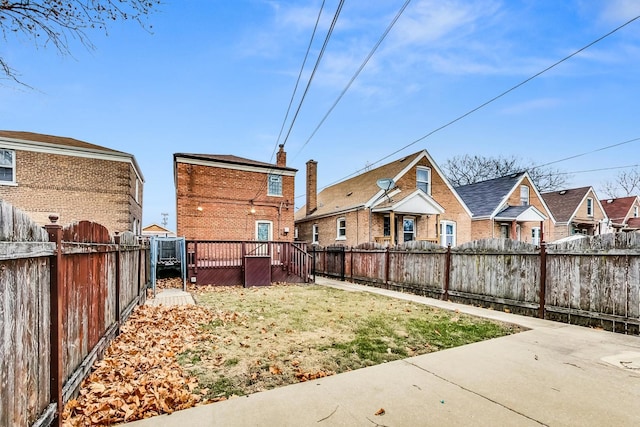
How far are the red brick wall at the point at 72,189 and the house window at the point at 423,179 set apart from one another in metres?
16.6

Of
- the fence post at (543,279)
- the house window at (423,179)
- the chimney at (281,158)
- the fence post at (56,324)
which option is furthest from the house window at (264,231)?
the fence post at (56,324)

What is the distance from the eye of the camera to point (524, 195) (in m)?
23.8

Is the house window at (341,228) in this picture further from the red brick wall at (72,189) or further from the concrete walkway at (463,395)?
the concrete walkway at (463,395)

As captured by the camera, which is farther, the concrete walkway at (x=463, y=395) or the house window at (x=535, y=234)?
the house window at (x=535, y=234)

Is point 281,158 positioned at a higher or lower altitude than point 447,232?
higher

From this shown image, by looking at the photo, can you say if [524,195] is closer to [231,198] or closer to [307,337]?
[231,198]

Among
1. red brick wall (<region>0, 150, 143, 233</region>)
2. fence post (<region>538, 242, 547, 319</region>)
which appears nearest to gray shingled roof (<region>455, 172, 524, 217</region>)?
fence post (<region>538, 242, 547, 319</region>)

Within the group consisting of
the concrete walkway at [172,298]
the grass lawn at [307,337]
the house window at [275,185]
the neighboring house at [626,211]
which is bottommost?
the concrete walkway at [172,298]

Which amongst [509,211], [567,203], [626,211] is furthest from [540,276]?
[626,211]

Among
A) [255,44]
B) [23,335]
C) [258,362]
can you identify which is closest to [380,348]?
[258,362]

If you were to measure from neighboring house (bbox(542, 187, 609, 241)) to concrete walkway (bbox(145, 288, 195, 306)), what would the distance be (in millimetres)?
29040

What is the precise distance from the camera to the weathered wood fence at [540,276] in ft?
18.3

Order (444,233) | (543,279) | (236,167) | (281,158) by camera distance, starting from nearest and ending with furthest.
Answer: (543,279) → (236,167) → (444,233) → (281,158)

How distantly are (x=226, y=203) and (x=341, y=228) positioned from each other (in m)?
7.06
